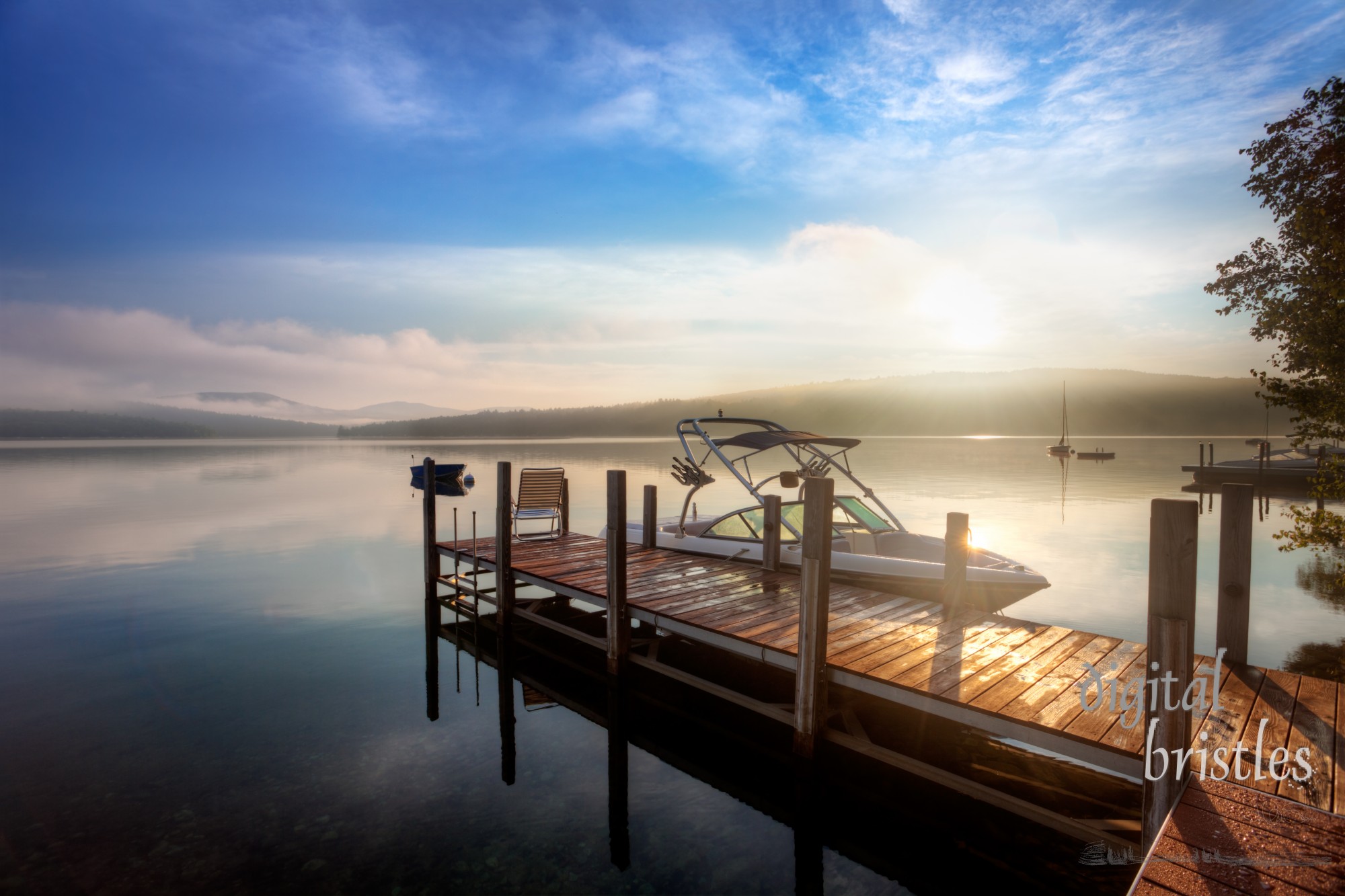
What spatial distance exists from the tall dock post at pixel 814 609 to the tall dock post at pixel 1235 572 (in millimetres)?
2893

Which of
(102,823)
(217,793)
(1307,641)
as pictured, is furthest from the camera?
(1307,641)

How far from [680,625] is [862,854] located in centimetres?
273

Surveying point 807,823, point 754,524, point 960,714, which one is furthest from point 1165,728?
point 754,524

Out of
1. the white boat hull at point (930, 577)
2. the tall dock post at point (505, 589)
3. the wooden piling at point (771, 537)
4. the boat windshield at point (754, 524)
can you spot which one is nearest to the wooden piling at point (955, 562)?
the white boat hull at point (930, 577)

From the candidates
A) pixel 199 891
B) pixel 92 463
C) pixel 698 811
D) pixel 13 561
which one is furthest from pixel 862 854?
pixel 92 463

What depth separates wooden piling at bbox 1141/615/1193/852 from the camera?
151 inches

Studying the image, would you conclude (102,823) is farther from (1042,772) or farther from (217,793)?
(1042,772)

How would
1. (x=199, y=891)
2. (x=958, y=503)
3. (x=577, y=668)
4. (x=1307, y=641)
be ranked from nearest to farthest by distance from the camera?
1. (x=199, y=891)
2. (x=577, y=668)
3. (x=1307, y=641)
4. (x=958, y=503)

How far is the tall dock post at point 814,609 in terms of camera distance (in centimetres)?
581

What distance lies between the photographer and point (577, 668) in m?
10.7

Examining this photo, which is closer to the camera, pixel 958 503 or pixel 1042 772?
pixel 1042 772

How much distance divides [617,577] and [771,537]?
2.63 m

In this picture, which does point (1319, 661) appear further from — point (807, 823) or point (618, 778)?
point (618, 778)

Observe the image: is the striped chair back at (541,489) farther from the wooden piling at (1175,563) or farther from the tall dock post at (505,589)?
the wooden piling at (1175,563)
